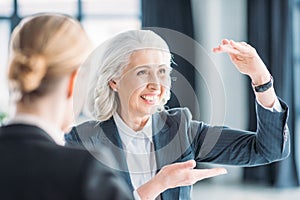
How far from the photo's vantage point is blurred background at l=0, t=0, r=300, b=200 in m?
5.29

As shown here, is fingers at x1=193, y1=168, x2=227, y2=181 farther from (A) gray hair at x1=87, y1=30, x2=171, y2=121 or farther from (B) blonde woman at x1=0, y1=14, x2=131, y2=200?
(B) blonde woman at x1=0, y1=14, x2=131, y2=200

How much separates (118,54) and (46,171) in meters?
0.67

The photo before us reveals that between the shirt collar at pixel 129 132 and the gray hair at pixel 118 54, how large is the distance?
2.5 inches

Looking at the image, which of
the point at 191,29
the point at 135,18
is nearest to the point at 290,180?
the point at 191,29

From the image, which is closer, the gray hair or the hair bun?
the hair bun

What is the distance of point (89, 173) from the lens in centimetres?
78

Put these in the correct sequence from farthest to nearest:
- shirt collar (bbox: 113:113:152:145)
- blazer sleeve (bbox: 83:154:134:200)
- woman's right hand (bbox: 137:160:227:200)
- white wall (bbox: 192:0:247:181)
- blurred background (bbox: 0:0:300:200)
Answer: white wall (bbox: 192:0:247:181), blurred background (bbox: 0:0:300:200), shirt collar (bbox: 113:113:152:145), woman's right hand (bbox: 137:160:227:200), blazer sleeve (bbox: 83:154:134:200)

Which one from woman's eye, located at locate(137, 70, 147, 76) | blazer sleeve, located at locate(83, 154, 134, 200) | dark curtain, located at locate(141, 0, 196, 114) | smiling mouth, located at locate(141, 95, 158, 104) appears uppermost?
blazer sleeve, located at locate(83, 154, 134, 200)

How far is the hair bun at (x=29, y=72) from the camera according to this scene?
83 cm

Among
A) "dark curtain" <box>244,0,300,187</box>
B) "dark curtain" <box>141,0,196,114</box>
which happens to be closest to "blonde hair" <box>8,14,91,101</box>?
"dark curtain" <box>141,0,196,114</box>

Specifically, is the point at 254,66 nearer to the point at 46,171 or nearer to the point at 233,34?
the point at 46,171

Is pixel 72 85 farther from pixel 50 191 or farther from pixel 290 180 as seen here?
pixel 290 180

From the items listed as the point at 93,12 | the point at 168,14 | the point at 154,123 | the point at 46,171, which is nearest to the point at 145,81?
the point at 154,123

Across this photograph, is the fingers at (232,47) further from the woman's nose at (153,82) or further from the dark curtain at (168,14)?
the dark curtain at (168,14)
